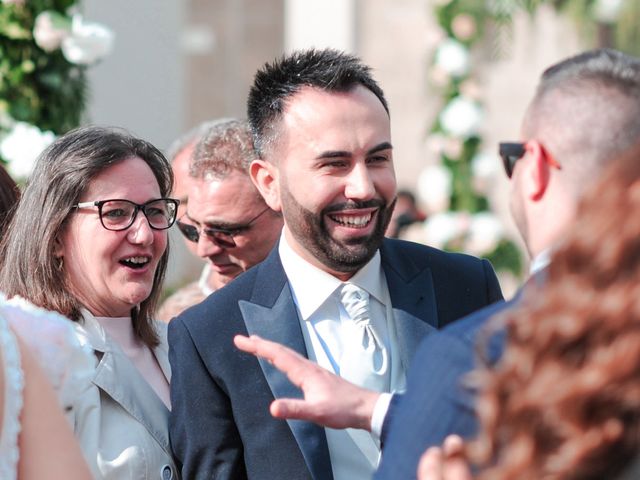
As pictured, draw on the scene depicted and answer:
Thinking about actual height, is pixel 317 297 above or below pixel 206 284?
above

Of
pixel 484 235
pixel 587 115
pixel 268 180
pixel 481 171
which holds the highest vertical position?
pixel 587 115

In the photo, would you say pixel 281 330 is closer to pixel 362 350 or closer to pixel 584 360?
pixel 362 350

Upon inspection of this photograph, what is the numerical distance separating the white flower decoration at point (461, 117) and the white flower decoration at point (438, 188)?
0.33m

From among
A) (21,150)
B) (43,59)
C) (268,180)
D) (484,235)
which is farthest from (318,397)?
(484,235)

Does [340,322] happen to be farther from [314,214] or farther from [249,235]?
[249,235]

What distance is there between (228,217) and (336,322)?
3.51ft

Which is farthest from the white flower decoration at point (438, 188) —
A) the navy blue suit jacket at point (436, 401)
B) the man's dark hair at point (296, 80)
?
the navy blue suit jacket at point (436, 401)

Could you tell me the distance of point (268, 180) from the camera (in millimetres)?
3434

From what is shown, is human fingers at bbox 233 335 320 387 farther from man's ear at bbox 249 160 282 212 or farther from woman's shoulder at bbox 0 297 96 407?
man's ear at bbox 249 160 282 212

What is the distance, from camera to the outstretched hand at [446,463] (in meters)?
1.65

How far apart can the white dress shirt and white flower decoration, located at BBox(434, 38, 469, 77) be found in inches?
226

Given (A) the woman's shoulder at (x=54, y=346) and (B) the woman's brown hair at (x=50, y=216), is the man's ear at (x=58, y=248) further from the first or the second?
(A) the woman's shoulder at (x=54, y=346)

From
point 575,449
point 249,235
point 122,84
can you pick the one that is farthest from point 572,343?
point 122,84

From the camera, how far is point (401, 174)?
12.4 m
